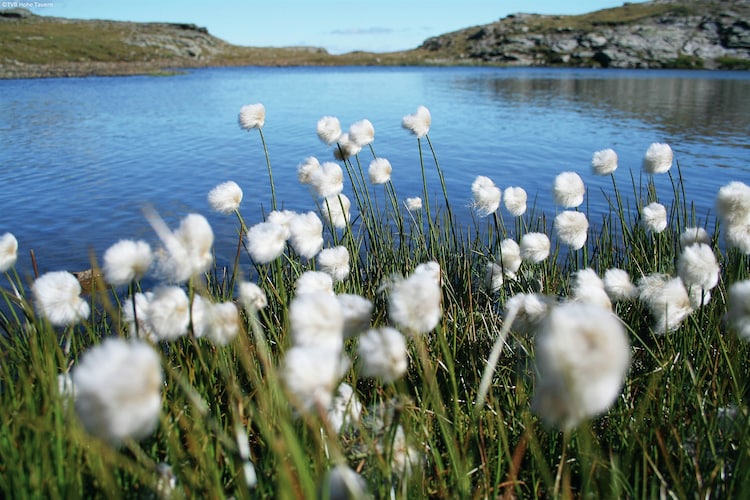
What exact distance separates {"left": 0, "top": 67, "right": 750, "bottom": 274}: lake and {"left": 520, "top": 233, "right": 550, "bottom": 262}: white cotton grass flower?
8.53ft

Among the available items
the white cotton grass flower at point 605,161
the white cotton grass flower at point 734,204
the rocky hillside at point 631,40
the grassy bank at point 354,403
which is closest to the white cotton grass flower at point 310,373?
the grassy bank at point 354,403

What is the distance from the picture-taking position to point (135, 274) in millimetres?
1680

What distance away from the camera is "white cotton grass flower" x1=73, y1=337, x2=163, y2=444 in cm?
93

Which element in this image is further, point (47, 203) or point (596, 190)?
point (596, 190)

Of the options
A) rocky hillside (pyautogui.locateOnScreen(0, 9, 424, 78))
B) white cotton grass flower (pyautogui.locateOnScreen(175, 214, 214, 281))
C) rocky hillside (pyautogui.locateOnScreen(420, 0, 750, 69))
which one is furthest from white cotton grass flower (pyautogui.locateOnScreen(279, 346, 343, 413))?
rocky hillside (pyautogui.locateOnScreen(420, 0, 750, 69))

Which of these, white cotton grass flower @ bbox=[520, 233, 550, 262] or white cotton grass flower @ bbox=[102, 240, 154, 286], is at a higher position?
white cotton grass flower @ bbox=[102, 240, 154, 286]

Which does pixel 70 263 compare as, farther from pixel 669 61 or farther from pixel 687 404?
pixel 669 61

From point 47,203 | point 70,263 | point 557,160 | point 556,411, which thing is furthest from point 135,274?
point 557,160

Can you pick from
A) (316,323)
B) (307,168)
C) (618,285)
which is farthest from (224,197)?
(618,285)

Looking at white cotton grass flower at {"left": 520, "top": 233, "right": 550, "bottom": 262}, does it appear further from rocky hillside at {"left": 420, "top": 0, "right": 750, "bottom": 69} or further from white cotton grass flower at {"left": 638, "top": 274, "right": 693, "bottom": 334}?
rocky hillside at {"left": 420, "top": 0, "right": 750, "bottom": 69}

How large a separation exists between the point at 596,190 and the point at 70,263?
8.73 meters

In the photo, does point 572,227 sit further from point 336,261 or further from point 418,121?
point 418,121

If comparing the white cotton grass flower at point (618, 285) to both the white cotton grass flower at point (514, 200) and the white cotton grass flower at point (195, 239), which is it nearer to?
the white cotton grass flower at point (514, 200)

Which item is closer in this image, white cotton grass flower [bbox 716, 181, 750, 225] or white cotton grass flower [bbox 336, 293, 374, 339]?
white cotton grass flower [bbox 336, 293, 374, 339]
